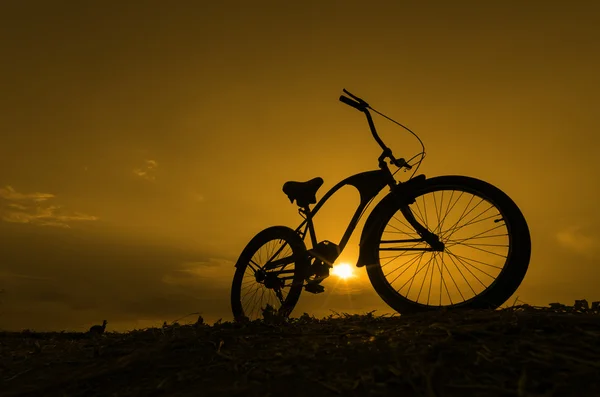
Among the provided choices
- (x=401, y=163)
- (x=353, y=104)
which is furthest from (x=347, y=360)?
(x=353, y=104)

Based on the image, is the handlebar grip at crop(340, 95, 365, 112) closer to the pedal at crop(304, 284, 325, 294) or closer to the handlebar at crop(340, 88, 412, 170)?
the handlebar at crop(340, 88, 412, 170)

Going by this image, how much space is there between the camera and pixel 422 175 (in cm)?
532

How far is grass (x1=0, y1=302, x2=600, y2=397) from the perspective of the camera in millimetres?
2617

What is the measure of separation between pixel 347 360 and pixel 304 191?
11.4 feet

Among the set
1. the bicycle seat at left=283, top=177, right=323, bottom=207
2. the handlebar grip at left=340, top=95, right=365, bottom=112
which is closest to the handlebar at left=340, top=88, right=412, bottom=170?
the handlebar grip at left=340, top=95, right=365, bottom=112

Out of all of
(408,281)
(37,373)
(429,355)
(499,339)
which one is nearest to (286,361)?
(429,355)

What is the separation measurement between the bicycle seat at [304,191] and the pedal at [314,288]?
3.23ft

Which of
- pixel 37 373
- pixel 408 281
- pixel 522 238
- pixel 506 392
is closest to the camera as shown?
pixel 506 392

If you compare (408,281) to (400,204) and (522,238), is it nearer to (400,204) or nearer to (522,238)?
(400,204)

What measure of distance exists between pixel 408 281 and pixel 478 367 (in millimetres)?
2505

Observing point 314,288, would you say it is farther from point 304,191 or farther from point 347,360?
point 347,360

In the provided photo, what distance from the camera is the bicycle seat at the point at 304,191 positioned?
20.6ft

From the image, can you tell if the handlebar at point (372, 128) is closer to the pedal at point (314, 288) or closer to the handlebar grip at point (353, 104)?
the handlebar grip at point (353, 104)

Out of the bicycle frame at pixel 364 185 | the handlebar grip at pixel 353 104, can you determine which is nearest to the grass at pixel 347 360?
the bicycle frame at pixel 364 185
